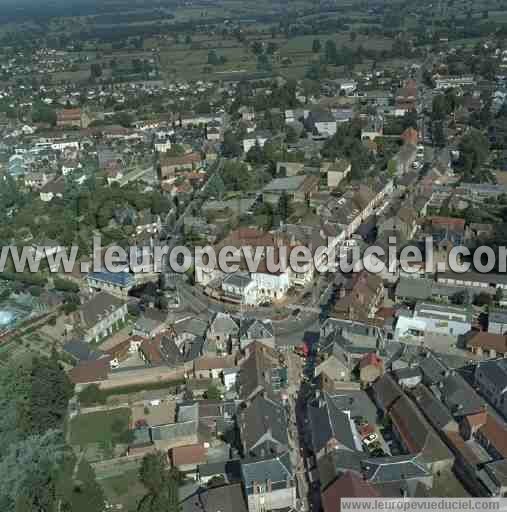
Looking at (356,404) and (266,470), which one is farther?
(356,404)

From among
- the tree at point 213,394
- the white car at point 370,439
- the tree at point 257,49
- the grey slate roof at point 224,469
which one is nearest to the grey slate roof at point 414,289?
the white car at point 370,439

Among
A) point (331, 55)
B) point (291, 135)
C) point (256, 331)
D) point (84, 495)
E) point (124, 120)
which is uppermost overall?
point (331, 55)

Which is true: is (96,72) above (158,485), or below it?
above

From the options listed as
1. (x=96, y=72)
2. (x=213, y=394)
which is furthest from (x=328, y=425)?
(x=96, y=72)

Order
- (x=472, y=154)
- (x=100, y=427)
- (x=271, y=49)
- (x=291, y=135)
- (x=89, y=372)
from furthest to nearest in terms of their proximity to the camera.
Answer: (x=271, y=49)
(x=291, y=135)
(x=472, y=154)
(x=89, y=372)
(x=100, y=427)

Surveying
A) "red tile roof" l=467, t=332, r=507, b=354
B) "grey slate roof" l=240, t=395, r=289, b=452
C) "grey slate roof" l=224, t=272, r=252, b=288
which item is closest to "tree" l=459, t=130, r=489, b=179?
"red tile roof" l=467, t=332, r=507, b=354

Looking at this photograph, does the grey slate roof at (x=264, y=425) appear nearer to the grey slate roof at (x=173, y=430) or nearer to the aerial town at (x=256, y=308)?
the aerial town at (x=256, y=308)

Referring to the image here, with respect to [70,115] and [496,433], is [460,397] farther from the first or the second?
[70,115]
